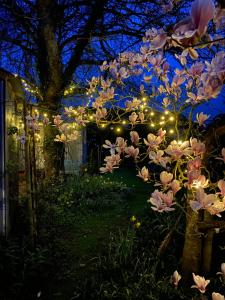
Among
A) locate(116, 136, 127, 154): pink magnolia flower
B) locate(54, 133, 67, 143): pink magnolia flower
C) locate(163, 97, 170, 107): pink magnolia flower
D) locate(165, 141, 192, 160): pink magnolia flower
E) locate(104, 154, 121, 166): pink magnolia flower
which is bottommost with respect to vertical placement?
locate(104, 154, 121, 166): pink magnolia flower

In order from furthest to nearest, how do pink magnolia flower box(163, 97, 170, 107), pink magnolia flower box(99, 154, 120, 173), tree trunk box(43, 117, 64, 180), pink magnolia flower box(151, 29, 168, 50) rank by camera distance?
tree trunk box(43, 117, 64, 180) < pink magnolia flower box(163, 97, 170, 107) < pink magnolia flower box(99, 154, 120, 173) < pink magnolia flower box(151, 29, 168, 50)

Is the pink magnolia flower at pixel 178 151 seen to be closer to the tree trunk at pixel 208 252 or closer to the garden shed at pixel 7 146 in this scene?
the tree trunk at pixel 208 252

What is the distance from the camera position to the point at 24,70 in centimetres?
1002

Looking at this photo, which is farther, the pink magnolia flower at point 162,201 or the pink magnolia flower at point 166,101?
the pink magnolia flower at point 166,101

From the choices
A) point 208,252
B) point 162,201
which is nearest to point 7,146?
point 208,252

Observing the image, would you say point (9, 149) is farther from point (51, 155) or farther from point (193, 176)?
point (193, 176)

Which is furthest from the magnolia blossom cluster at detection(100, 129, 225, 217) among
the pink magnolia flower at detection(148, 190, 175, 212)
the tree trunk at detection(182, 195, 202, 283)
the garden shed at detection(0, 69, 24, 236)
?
the garden shed at detection(0, 69, 24, 236)

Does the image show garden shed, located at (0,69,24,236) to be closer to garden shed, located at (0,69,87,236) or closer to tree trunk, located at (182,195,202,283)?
garden shed, located at (0,69,87,236)

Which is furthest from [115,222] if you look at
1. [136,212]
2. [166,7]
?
[166,7]

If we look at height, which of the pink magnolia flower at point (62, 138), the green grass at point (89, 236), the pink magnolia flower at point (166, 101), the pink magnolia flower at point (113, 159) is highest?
the pink magnolia flower at point (166, 101)

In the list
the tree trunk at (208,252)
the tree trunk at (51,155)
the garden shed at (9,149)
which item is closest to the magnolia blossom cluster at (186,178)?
the tree trunk at (208,252)

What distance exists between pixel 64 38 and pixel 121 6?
1.93 meters

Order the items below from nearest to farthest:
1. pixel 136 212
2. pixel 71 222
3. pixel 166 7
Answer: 1. pixel 166 7
2. pixel 71 222
3. pixel 136 212

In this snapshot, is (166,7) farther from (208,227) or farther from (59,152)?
(59,152)
